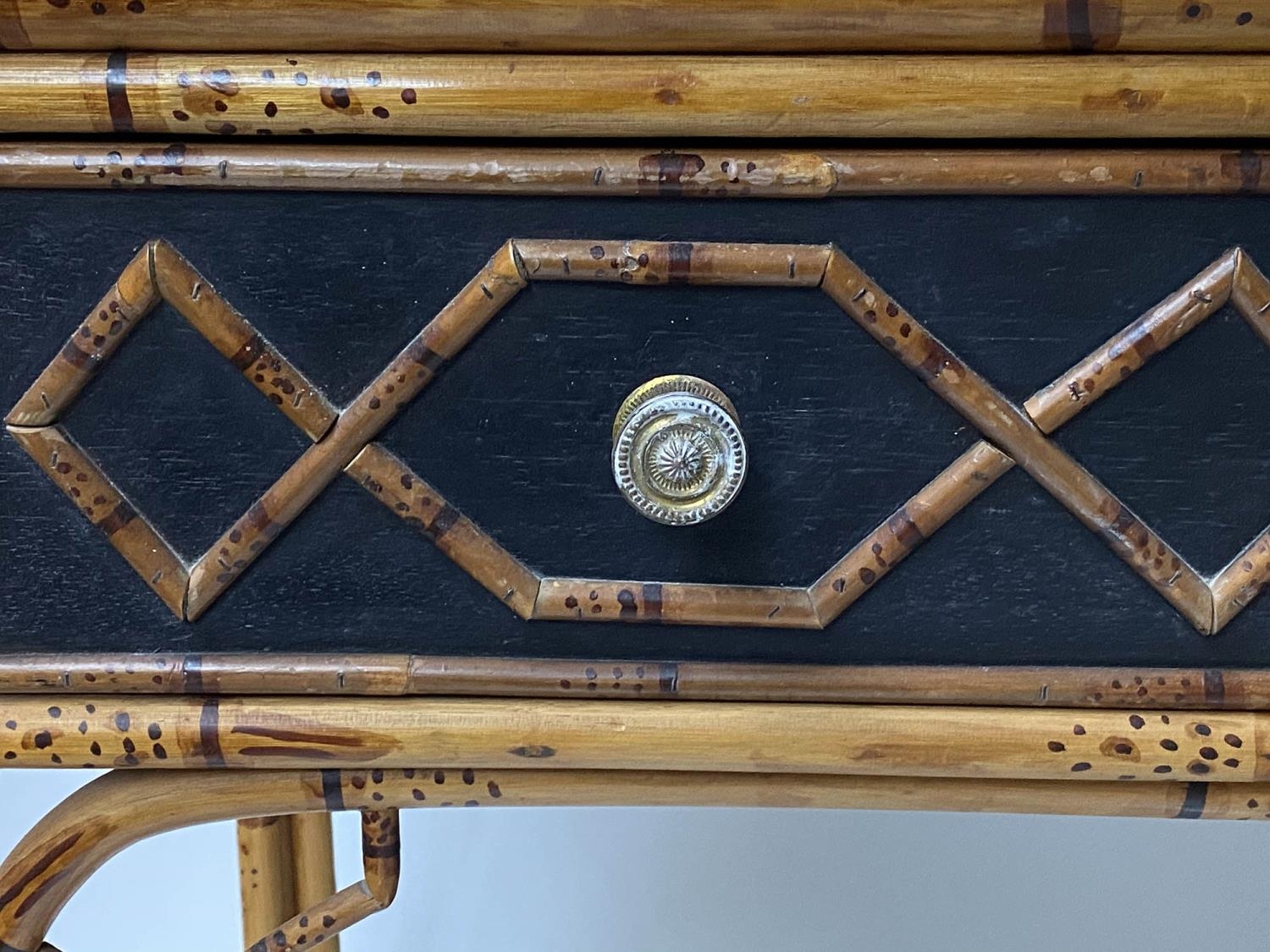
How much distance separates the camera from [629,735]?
527mm

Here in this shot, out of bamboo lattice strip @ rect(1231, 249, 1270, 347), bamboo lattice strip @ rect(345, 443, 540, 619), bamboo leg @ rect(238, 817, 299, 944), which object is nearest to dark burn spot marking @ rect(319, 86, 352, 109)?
bamboo lattice strip @ rect(345, 443, 540, 619)

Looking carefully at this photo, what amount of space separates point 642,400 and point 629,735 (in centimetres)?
14

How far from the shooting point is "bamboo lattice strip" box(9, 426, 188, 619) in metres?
0.52

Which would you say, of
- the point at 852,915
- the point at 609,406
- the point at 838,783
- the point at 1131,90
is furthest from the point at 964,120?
the point at 852,915

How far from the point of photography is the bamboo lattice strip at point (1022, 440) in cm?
50

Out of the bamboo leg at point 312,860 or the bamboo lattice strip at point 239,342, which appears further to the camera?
the bamboo leg at point 312,860

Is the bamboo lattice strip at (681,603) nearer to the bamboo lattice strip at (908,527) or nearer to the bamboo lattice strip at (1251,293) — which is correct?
the bamboo lattice strip at (908,527)

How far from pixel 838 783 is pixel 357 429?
0.84 ft

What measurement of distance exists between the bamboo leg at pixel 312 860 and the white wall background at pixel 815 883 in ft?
0.67

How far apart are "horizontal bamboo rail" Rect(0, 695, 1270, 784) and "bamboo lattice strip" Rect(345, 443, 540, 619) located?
50 millimetres

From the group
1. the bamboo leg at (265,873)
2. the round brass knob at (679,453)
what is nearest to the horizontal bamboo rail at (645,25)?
the round brass knob at (679,453)

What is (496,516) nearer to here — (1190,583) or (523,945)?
(1190,583)

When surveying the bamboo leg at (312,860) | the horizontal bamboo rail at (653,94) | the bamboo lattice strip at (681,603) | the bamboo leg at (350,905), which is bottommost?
the bamboo leg at (350,905)

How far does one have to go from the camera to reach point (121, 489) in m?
0.53
